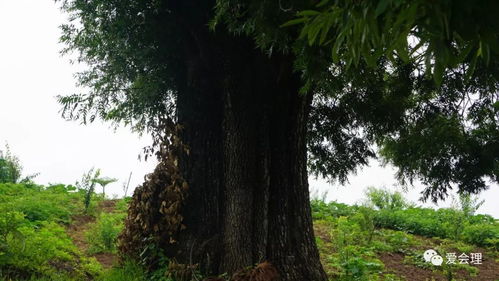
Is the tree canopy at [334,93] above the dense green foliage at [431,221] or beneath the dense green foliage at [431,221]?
above

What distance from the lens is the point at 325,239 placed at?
8.57m

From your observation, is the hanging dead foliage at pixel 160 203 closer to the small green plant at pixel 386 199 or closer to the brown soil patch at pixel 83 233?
the brown soil patch at pixel 83 233

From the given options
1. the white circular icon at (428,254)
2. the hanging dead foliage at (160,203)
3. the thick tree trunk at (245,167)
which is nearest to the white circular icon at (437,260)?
the white circular icon at (428,254)

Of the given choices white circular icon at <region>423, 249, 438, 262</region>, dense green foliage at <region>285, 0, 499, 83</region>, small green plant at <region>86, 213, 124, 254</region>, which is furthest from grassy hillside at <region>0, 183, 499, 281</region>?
dense green foliage at <region>285, 0, 499, 83</region>

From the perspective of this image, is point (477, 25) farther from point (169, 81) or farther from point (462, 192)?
point (462, 192)

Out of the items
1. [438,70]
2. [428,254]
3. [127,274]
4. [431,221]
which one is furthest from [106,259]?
[431,221]

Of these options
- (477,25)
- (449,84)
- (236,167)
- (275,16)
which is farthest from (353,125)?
(477,25)

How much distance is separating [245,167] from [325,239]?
382 centimetres

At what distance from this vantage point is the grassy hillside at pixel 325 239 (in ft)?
17.0

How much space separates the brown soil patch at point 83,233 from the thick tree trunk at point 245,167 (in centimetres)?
138

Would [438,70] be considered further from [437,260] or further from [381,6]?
[437,260]

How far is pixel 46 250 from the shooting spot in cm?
521

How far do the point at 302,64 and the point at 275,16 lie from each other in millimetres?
423

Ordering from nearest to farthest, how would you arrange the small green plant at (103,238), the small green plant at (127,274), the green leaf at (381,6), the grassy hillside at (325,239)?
the green leaf at (381,6)
the small green plant at (127,274)
the grassy hillside at (325,239)
the small green plant at (103,238)
